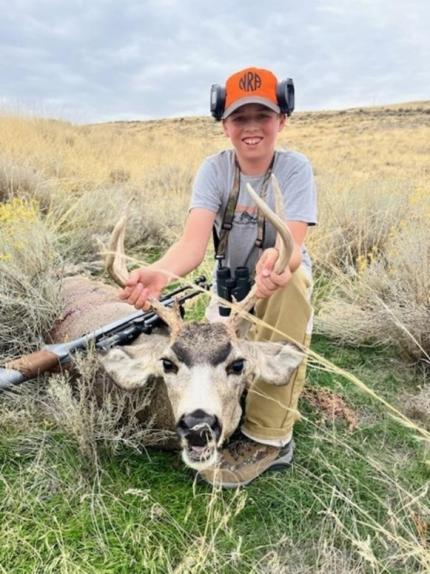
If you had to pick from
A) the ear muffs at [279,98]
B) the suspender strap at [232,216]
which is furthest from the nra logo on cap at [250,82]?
the suspender strap at [232,216]

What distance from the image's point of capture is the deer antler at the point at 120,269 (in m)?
2.81

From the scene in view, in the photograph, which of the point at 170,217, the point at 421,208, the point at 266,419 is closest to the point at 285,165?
the point at 266,419

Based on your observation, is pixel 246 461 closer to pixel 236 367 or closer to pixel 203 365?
pixel 236 367

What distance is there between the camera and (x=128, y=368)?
3070mm

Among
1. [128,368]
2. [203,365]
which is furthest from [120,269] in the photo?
[203,365]

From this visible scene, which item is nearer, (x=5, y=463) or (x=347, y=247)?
(x=5, y=463)

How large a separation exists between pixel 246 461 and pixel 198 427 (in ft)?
2.77

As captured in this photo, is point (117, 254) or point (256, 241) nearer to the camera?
point (117, 254)

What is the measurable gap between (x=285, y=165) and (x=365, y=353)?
1786mm

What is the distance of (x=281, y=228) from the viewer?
8.44 ft

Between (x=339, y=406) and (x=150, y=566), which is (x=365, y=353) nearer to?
(x=339, y=406)

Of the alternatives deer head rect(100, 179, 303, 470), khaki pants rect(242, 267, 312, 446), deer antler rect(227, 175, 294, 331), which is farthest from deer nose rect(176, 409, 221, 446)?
khaki pants rect(242, 267, 312, 446)

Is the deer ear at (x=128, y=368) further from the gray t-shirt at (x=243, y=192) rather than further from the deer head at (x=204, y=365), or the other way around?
the gray t-shirt at (x=243, y=192)

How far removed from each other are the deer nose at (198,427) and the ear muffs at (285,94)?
6.12 feet
